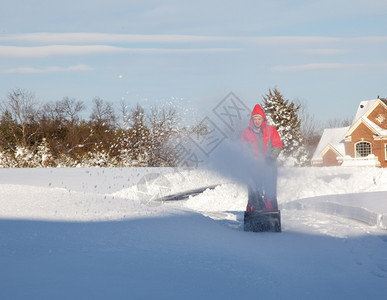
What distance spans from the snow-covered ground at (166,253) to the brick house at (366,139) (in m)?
35.1

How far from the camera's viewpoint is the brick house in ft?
144

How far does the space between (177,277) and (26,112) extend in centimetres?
4488

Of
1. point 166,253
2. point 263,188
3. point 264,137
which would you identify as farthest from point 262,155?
point 166,253

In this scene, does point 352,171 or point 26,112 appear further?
point 26,112

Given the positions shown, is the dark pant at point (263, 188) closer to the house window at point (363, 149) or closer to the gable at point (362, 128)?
the gable at point (362, 128)

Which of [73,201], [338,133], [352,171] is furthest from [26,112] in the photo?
[73,201]

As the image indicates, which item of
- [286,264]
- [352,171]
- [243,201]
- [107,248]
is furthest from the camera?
[352,171]

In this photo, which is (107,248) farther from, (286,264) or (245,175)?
(245,175)

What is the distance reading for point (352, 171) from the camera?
21250 mm

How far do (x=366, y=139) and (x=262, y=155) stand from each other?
3924 cm

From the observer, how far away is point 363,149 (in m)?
45.9

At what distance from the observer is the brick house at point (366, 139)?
43.8 m

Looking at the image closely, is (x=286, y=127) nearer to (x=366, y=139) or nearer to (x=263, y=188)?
(x=366, y=139)

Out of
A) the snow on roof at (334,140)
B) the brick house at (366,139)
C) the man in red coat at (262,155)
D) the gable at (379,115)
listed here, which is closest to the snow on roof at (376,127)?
the brick house at (366,139)
